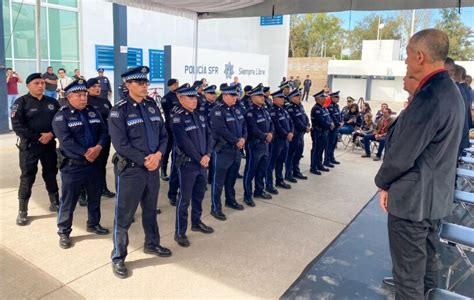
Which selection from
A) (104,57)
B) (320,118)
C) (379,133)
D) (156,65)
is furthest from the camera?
(156,65)

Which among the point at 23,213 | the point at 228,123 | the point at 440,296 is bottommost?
the point at 23,213

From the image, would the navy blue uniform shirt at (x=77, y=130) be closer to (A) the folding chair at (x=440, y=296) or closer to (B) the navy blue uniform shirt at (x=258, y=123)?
(B) the navy blue uniform shirt at (x=258, y=123)

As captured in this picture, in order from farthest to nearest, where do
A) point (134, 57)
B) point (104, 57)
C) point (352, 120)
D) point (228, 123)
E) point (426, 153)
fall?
point (134, 57), point (104, 57), point (352, 120), point (228, 123), point (426, 153)

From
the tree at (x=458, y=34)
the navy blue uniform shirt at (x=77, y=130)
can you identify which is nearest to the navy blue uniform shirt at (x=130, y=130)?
the navy blue uniform shirt at (x=77, y=130)

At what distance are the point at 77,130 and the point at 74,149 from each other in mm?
251

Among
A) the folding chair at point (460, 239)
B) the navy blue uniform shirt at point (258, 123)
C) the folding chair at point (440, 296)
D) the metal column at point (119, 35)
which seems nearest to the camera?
the folding chair at point (440, 296)

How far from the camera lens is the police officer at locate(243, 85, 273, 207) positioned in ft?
18.5

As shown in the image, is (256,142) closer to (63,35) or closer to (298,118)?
(298,118)

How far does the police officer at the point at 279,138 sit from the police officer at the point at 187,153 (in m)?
2.19

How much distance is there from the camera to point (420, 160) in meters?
2.30

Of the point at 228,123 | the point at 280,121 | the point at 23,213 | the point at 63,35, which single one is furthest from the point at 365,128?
the point at 63,35

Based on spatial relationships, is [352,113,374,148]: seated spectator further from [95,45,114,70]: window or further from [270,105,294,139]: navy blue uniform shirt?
[95,45,114,70]: window

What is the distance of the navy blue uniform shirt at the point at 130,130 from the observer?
3.44m

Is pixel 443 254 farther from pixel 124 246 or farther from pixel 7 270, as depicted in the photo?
pixel 7 270
